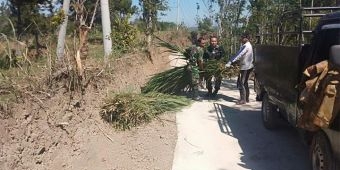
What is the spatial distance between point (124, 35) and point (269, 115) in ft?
29.5

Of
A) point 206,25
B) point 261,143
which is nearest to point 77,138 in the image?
point 261,143

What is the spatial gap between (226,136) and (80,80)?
8.92 ft

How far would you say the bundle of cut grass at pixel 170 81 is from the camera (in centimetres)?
1040

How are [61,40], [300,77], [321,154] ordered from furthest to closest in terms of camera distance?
1. [61,40]
2. [300,77]
3. [321,154]

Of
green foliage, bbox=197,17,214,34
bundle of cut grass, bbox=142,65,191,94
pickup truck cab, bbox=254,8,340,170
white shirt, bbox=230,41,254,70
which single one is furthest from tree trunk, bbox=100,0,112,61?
green foliage, bbox=197,17,214,34

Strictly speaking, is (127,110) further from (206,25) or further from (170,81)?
(206,25)

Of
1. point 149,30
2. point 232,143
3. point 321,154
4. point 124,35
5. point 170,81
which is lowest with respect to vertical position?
point 232,143

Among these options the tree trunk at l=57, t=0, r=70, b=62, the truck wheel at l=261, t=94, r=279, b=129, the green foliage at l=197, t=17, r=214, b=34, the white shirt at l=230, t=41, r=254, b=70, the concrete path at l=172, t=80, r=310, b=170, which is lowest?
the concrete path at l=172, t=80, r=310, b=170

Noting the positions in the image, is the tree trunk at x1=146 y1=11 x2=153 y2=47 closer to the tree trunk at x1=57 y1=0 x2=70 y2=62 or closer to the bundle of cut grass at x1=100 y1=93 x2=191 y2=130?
the tree trunk at x1=57 y1=0 x2=70 y2=62

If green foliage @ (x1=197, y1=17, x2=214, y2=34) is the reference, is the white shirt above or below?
below

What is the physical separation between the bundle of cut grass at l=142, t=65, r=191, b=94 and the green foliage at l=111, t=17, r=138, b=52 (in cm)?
456

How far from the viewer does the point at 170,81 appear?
10.8 m

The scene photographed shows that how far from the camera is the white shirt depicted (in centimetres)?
1058

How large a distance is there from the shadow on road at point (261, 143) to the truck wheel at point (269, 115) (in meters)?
0.13
